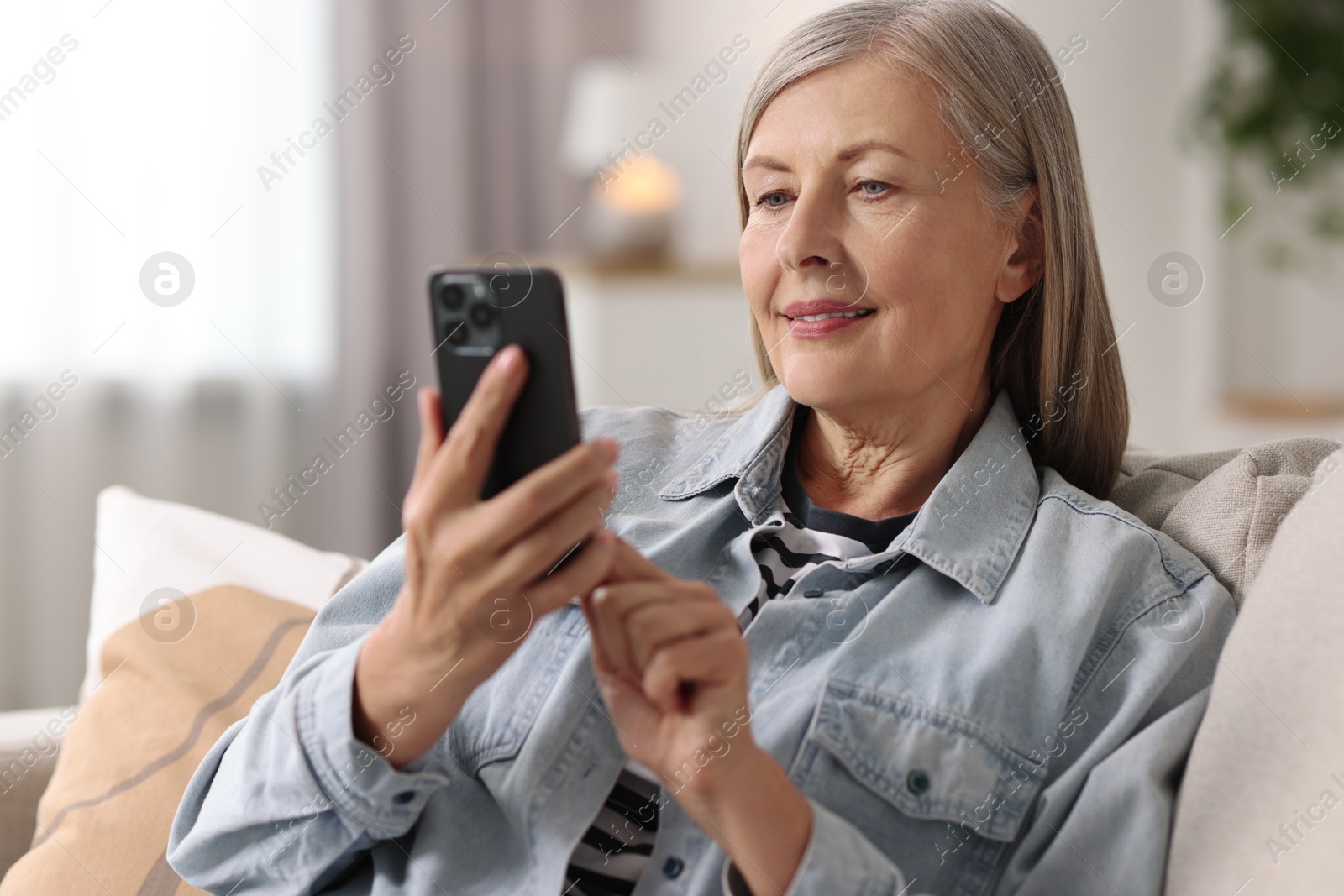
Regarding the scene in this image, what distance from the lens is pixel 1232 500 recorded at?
41.9 inches

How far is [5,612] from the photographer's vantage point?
286 centimetres

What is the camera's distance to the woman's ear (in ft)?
3.91

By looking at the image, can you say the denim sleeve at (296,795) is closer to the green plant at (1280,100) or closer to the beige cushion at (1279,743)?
→ the beige cushion at (1279,743)

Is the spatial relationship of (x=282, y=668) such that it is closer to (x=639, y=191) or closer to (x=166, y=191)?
(x=166, y=191)

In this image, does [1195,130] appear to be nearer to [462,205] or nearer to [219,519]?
[462,205]

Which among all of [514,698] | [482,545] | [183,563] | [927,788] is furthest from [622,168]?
[482,545]

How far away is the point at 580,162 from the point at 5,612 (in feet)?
6.40

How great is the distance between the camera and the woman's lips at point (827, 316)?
3.57 feet

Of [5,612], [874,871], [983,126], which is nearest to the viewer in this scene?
[874,871]

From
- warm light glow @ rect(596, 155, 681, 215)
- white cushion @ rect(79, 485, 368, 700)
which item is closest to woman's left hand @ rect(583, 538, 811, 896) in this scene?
white cushion @ rect(79, 485, 368, 700)

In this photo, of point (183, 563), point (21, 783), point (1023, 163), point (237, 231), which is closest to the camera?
point (1023, 163)

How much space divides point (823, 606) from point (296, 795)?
18.3 inches

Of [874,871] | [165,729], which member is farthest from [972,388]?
[165,729]

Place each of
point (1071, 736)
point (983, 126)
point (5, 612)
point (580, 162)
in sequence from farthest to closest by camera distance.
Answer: point (580, 162), point (5, 612), point (983, 126), point (1071, 736)
